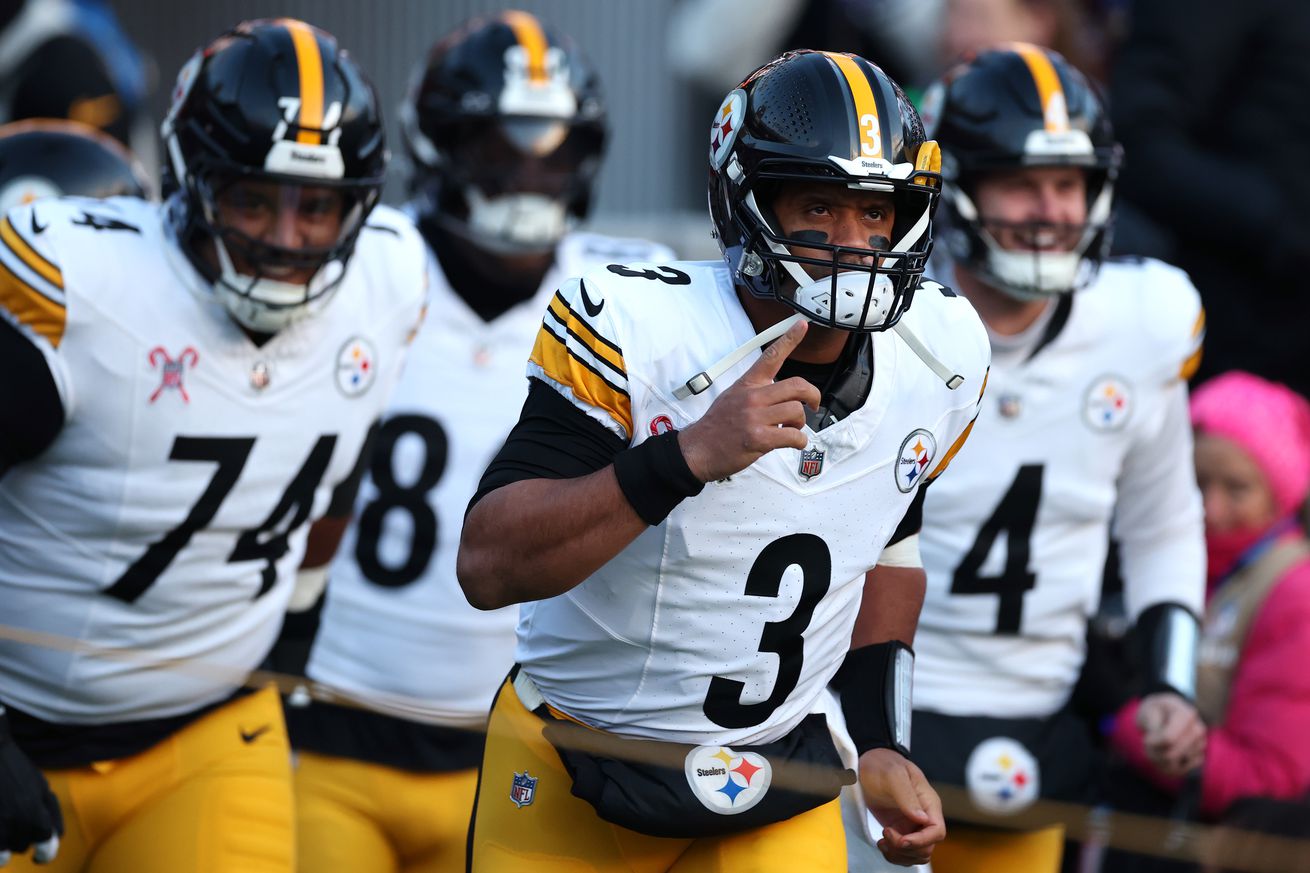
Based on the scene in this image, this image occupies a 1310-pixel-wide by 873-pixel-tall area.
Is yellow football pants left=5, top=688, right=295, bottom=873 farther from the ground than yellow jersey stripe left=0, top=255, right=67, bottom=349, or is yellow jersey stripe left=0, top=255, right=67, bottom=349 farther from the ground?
yellow jersey stripe left=0, top=255, right=67, bottom=349

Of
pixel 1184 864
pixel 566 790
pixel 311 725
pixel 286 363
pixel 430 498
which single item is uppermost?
pixel 286 363

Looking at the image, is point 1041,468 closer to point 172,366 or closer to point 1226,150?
point 172,366

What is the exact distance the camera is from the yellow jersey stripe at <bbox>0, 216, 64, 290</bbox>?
3307 mm

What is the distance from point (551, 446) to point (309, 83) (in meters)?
1.31

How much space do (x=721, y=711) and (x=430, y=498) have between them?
1682mm

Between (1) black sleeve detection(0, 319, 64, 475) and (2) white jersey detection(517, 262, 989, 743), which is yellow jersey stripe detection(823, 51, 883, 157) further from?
(1) black sleeve detection(0, 319, 64, 475)

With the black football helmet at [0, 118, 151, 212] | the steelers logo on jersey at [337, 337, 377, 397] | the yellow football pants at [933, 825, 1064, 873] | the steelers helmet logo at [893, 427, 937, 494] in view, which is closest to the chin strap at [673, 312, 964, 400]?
the steelers helmet logo at [893, 427, 937, 494]

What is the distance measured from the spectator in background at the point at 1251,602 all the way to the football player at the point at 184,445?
2040mm

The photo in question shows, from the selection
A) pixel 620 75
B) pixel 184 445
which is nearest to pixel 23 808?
pixel 184 445

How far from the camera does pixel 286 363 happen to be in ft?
11.9

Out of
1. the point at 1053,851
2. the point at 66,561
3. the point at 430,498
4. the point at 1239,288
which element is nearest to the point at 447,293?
the point at 430,498

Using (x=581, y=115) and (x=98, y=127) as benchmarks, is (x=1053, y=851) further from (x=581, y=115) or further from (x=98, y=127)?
(x=98, y=127)

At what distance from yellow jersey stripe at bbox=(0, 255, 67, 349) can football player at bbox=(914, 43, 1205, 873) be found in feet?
5.84

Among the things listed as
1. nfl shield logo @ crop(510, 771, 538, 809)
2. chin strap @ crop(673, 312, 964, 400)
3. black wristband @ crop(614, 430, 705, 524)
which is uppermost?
chin strap @ crop(673, 312, 964, 400)
